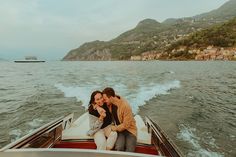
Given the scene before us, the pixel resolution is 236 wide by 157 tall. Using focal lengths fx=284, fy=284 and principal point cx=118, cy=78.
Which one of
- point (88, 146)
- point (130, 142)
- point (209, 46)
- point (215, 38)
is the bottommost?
point (88, 146)

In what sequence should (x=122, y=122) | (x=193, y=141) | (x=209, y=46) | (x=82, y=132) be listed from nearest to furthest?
(x=122, y=122), (x=82, y=132), (x=193, y=141), (x=209, y=46)

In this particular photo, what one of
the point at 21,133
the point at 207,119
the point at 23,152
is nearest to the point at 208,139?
the point at 207,119

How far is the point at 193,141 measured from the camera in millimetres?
8977

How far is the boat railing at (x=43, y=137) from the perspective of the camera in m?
4.09

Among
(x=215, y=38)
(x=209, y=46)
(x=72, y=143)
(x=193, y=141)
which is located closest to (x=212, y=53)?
(x=209, y=46)

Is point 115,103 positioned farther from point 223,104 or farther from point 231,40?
point 231,40

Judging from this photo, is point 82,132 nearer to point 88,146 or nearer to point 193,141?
point 88,146

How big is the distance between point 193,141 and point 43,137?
5.53 metres

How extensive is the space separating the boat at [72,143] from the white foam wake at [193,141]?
1.98 metres

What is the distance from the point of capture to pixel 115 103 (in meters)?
4.94

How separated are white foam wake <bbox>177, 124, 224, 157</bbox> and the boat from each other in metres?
1.98

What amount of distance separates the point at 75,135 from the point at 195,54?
13573cm

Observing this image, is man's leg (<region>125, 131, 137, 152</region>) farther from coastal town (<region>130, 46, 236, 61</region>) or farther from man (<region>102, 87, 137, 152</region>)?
coastal town (<region>130, 46, 236, 61</region>)

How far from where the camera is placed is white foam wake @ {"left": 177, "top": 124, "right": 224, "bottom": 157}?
793cm
